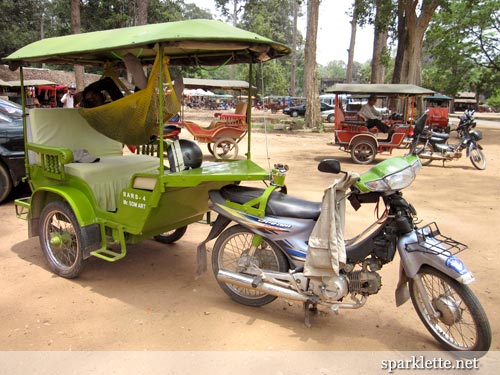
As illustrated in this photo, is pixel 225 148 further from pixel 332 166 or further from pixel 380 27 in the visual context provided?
pixel 380 27

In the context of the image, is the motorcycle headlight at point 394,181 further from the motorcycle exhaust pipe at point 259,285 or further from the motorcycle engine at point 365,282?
the motorcycle exhaust pipe at point 259,285

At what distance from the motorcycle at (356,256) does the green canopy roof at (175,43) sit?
3.55 feet

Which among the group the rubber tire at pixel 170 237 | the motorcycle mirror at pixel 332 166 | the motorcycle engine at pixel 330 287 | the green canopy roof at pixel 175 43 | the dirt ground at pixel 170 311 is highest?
the green canopy roof at pixel 175 43

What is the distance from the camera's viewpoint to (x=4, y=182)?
6.70 m

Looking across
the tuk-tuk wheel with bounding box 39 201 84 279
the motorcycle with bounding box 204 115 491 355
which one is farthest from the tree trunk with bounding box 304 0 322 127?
the motorcycle with bounding box 204 115 491 355

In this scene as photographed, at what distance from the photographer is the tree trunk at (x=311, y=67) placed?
20.5 metres

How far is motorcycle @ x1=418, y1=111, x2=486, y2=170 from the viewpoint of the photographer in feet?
37.1

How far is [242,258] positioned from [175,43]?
1769 mm

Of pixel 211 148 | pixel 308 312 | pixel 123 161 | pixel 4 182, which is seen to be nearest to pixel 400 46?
pixel 211 148

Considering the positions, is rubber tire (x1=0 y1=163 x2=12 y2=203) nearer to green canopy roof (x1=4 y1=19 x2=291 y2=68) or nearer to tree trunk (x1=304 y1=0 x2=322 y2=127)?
green canopy roof (x1=4 y1=19 x2=291 y2=68)

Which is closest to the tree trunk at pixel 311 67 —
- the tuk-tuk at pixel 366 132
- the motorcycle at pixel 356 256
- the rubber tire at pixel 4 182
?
the tuk-tuk at pixel 366 132

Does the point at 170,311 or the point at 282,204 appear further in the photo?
the point at 170,311

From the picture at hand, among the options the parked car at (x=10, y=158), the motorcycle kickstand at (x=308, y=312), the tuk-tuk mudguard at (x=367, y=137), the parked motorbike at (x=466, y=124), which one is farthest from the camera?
the tuk-tuk mudguard at (x=367, y=137)

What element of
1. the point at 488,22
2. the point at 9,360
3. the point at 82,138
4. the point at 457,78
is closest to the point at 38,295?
the point at 9,360
